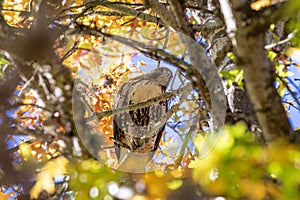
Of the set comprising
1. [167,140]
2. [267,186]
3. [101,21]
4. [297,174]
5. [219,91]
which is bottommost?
[167,140]

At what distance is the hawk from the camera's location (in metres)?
3.24

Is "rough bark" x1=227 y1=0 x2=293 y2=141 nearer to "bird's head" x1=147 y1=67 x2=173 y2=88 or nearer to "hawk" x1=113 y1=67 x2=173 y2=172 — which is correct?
"bird's head" x1=147 y1=67 x2=173 y2=88

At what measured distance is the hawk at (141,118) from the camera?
324cm

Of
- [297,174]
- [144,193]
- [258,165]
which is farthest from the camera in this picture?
[144,193]

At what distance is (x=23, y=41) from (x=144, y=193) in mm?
644

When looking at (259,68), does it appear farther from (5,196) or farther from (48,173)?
(5,196)

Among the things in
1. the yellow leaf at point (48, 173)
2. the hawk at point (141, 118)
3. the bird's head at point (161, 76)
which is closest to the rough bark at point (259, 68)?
the yellow leaf at point (48, 173)

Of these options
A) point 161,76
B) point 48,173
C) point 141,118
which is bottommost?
point 141,118

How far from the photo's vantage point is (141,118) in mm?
3363

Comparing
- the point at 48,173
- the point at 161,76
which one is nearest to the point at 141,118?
the point at 161,76

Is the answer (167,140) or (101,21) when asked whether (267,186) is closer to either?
(167,140)

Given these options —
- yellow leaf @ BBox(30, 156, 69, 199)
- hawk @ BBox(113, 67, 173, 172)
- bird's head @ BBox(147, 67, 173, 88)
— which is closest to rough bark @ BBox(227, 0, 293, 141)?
yellow leaf @ BBox(30, 156, 69, 199)

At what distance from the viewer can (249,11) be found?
1.29m

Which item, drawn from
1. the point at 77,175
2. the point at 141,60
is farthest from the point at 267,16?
the point at 141,60
